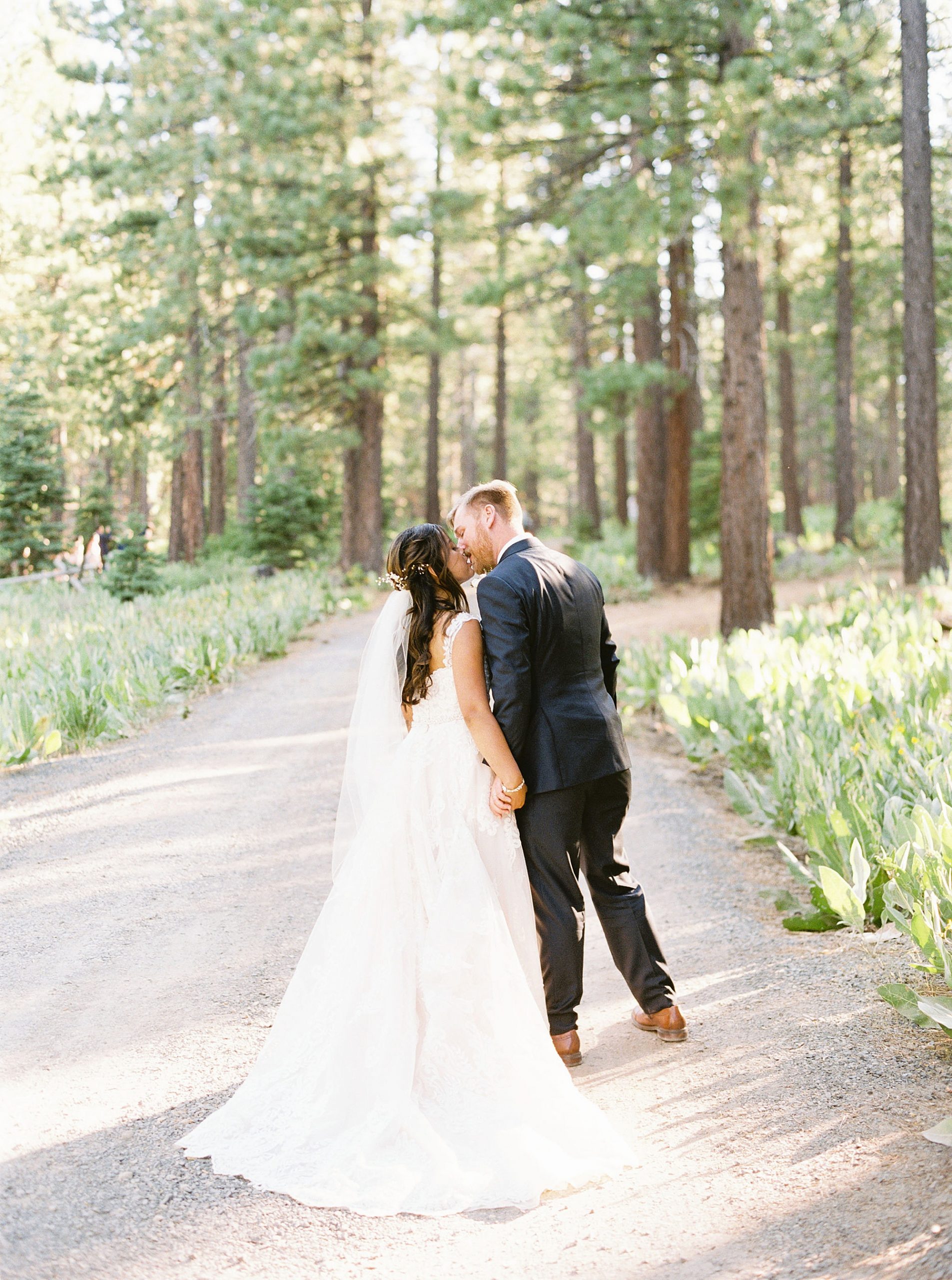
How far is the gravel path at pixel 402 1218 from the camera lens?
2615 millimetres

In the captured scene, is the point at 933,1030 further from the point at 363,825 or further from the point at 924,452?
the point at 924,452

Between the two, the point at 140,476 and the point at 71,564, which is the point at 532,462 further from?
the point at 71,564

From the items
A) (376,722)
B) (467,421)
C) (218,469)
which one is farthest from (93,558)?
(467,421)

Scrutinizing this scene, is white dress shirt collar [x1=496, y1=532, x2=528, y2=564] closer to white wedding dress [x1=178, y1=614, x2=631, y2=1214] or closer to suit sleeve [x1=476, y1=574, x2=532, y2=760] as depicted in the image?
suit sleeve [x1=476, y1=574, x2=532, y2=760]

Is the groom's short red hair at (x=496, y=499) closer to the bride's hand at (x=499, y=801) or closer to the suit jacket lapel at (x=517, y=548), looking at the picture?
the suit jacket lapel at (x=517, y=548)

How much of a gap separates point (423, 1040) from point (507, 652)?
4.15 ft

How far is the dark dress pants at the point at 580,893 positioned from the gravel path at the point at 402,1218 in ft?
0.90

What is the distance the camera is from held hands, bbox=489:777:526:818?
139 inches

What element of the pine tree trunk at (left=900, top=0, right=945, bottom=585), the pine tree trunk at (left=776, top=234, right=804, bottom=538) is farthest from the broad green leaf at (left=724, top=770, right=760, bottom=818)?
the pine tree trunk at (left=776, top=234, right=804, bottom=538)

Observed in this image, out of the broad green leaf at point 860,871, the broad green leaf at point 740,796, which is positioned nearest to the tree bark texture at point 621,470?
the broad green leaf at point 740,796

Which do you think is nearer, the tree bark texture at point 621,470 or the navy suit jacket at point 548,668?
the navy suit jacket at point 548,668

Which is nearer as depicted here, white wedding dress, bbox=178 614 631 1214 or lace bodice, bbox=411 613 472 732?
white wedding dress, bbox=178 614 631 1214

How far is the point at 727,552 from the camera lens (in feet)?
38.4

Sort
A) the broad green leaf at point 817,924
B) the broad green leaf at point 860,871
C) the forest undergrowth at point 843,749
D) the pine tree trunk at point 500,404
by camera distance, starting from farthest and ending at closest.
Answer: the pine tree trunk at point 500,404 < the broad green leaf at point 817,924 < the broad green leaf at point 860,871 < the forest undergrowth at point 843,749
